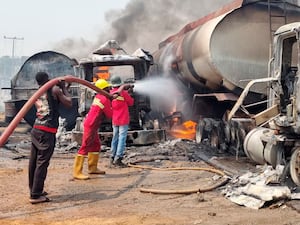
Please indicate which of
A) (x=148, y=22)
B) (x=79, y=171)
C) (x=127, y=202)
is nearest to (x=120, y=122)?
(x=79, y=171)

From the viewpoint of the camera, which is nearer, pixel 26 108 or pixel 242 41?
pixel 26 108

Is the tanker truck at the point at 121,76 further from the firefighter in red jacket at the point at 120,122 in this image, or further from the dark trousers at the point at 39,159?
the dark trousers at the point at 39,159

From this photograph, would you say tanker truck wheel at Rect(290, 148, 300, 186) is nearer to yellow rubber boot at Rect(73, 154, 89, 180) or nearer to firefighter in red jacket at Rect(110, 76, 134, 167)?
yellow rubber boot at Rect(73, 154, 89, 180)

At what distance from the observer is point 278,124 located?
6.59 m

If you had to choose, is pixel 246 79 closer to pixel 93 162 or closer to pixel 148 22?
pixel 93 162

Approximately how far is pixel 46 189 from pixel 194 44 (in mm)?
5960

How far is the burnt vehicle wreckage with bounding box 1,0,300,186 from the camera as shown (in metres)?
6.94

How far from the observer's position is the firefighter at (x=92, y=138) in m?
8.13

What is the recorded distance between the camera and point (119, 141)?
9141 millimetres

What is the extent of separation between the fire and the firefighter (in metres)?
5.93

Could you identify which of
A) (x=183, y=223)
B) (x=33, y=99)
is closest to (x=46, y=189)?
(x=33, y=99)

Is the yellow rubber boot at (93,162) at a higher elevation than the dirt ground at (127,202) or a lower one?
higher

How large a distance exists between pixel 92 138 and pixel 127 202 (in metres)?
2.26

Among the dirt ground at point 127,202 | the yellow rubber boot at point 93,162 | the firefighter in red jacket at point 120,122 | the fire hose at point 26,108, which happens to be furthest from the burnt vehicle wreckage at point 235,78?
the fire hose at point 26,108
